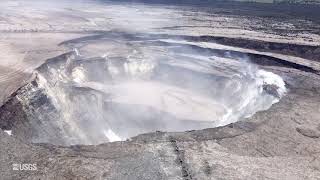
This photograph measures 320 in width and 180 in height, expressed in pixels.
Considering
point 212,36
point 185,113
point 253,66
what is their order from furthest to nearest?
1. point 212,36
2. point 253,66
3. point 185,113

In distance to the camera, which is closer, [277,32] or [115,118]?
[115,118]

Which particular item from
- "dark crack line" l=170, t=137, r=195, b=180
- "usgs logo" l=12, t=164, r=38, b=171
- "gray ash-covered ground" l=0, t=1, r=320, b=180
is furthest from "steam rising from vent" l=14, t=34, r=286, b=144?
"dark crack line" l=170, t=137, r=195, b=180

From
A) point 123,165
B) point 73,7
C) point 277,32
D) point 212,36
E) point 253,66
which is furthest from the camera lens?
point 73,7

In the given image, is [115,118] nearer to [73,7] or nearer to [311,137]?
[311,137]

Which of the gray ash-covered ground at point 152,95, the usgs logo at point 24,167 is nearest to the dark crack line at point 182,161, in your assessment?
the gray ash-covered ground at point 152,95

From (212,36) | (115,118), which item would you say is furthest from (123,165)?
(212,36)

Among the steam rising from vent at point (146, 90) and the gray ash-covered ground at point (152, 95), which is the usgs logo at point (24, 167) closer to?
the gray ash-covered ground at point (152, 95)
